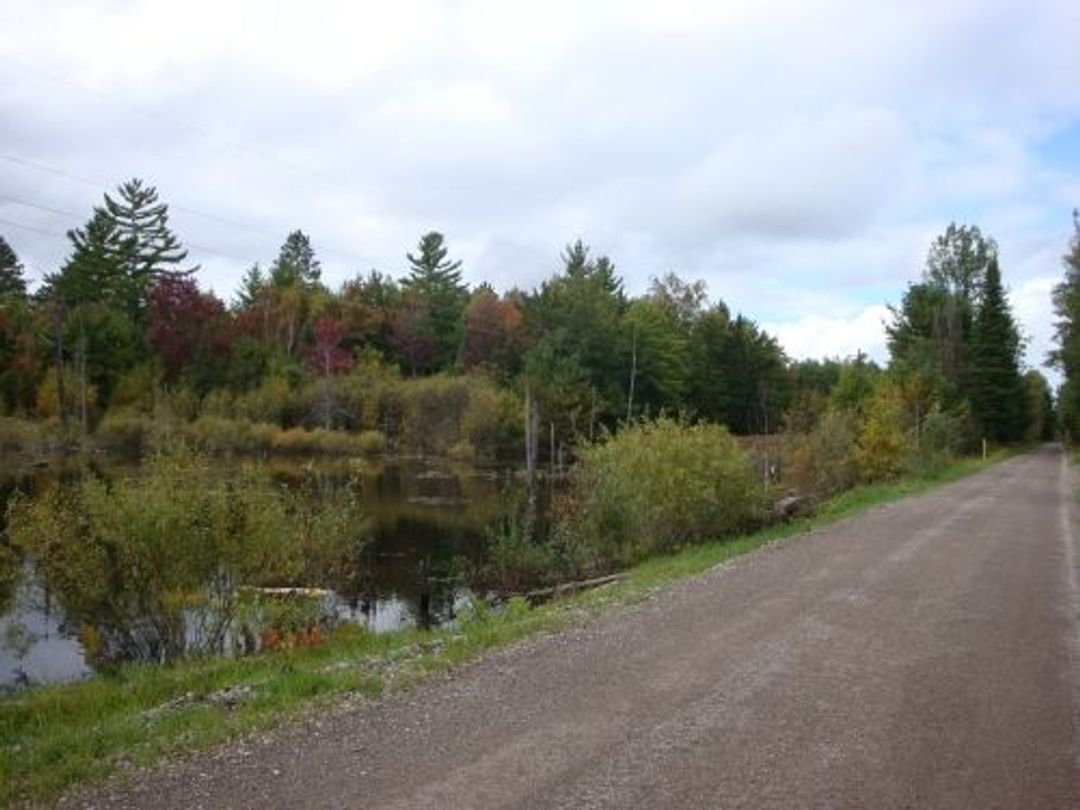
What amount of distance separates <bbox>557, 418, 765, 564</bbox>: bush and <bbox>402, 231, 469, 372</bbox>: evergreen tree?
67.0m

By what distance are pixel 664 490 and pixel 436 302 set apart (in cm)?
7753

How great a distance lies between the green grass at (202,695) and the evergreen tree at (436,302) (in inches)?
3005

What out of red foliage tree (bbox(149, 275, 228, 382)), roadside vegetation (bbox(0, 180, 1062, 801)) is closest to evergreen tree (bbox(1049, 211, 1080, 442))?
roadside vegetation (bbox(0, 180, 1062, 801))

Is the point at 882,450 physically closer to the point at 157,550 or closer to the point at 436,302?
the point at 157,550

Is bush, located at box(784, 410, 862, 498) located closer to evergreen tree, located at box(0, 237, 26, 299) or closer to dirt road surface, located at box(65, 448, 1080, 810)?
dirt road surface, located at box(65, 448, 1080, 810)

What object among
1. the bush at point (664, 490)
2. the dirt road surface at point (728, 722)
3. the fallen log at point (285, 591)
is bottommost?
the fallen log at point (285, 591)

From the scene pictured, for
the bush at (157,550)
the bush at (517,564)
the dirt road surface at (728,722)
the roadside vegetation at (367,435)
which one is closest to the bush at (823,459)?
the roadside vegetation at (367,435)

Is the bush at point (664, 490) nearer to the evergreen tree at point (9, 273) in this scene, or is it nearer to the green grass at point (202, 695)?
the green grass at point (202, 695)

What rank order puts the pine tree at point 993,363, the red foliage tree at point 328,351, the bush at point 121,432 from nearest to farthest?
the bush at point 121,432 < the pine tree at point 993,363 < the red foliage tree at point 328,351

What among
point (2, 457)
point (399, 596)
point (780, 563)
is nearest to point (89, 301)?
point (2, 457)

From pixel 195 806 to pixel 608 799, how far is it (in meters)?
2.38

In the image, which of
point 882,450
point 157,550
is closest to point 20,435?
point 882,450

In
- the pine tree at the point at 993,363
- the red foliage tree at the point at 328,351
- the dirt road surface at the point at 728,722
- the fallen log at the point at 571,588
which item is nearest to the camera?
the dirt road surface at the point at 728,722

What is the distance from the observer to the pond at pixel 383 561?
14008mm
